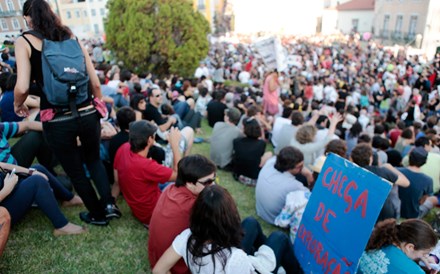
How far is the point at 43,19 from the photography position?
8.01 ft

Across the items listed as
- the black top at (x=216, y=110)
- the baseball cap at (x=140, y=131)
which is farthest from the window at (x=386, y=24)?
the baseball cap at (x=140, y=131)

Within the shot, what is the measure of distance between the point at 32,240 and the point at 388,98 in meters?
13.4

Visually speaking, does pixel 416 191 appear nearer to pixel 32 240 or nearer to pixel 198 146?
pixel 198 146

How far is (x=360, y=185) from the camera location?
8.04ft

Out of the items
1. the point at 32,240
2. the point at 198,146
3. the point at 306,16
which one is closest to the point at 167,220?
the point at 32,240

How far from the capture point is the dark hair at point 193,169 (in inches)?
99.5

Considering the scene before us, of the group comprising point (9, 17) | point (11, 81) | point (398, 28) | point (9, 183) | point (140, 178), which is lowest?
point (398, 28)

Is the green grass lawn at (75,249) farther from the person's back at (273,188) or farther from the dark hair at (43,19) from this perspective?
the dark hair at (43,19)

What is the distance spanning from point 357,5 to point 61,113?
169 ft

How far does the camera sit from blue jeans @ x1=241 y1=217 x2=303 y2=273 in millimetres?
2854

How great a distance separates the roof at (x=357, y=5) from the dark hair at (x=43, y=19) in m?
48.9

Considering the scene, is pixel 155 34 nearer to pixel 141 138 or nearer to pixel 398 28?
pixel 141 138

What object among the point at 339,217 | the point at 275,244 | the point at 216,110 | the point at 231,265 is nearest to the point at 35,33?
the point at 231,265

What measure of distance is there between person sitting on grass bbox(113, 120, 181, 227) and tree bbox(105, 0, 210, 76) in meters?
9.96
